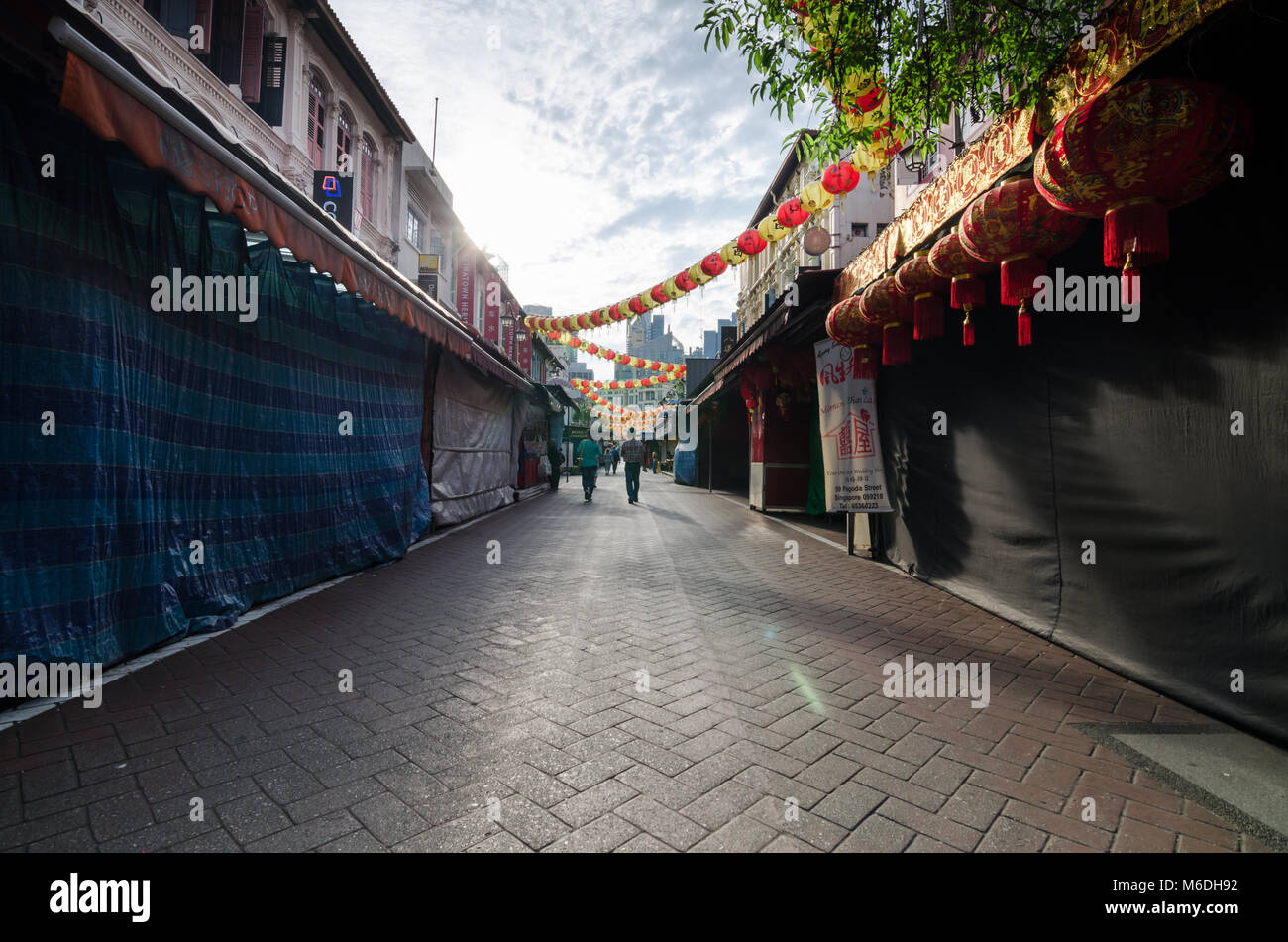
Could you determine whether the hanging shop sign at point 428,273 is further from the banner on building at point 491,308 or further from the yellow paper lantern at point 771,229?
the yellow paper lantern at point 771,229

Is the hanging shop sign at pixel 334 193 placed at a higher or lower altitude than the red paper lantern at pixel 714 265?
higher

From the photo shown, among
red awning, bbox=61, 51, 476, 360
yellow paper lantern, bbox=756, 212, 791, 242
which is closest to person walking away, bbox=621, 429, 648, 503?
yellow paper lantern, bbox=756, 212, 791, 242

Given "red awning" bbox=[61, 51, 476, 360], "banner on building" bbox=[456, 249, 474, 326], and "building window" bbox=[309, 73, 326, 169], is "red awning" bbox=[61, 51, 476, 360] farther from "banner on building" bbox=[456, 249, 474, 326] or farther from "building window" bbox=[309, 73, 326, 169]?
"banner on building" bbox=[456, 249, 474, 326]

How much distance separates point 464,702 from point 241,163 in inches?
143

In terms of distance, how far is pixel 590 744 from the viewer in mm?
2719

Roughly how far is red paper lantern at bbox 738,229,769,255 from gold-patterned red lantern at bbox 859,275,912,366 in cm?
407

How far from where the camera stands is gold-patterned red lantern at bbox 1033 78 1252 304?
2531 mm

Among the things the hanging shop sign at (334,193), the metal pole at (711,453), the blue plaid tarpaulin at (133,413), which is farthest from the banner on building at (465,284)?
the blue plaid tarpaulin at (133,413)

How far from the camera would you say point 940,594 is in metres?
5.80

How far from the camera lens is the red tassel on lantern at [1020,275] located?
3.71 m

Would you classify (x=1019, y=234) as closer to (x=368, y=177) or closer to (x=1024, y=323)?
(x=1024, y=323)

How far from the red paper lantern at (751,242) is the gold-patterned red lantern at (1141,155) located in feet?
22.2
